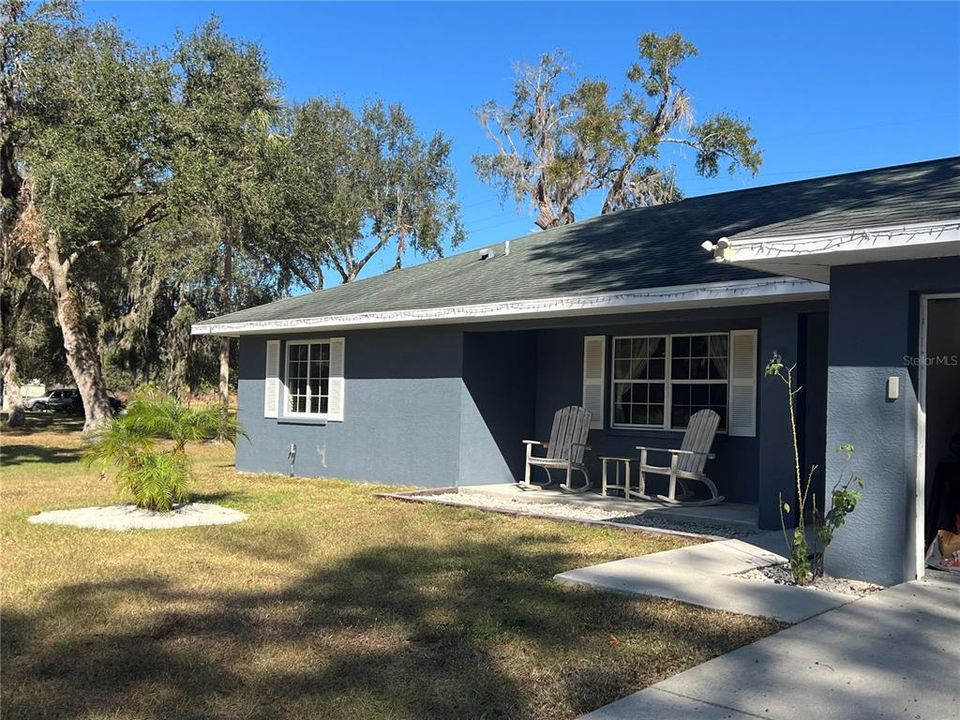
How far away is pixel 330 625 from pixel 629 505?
5.95 meters

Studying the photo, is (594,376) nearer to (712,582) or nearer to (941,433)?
(941,433)

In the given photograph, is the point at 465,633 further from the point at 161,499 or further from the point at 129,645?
the point at 161,499

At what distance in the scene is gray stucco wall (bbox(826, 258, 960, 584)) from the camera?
5938 millimetres

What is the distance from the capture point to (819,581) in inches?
243

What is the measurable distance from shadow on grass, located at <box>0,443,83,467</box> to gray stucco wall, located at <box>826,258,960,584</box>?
14.5m

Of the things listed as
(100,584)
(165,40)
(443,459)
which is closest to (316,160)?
(165,40)

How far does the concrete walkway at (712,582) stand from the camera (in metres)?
5.51

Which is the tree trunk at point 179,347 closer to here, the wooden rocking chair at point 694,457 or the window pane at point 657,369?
the window pane at point 657,369

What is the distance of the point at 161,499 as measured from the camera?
9.05 metres

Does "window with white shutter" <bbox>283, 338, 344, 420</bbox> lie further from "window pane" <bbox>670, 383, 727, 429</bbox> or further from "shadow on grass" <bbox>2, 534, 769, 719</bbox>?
"shadow on grass" <bbox>2, 534, 769, 719</bbox>

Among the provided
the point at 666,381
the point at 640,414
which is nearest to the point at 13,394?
the point at 640,414

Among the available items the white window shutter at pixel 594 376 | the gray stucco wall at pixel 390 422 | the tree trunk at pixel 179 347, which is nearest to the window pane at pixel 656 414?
the white window shutter at pixel 594 376

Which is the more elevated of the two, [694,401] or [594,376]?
[594,376]

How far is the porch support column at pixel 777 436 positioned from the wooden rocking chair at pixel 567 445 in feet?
10.4
